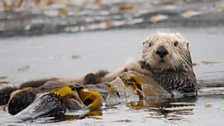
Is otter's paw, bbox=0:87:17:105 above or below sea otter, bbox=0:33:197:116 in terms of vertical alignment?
below

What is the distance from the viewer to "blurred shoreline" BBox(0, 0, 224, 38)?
15141mm

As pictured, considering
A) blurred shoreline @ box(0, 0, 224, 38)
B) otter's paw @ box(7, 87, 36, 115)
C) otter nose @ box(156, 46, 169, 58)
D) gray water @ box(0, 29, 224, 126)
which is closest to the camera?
gray water @ box(0, 29, 224, 126)

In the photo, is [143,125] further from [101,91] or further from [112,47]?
[112,47]

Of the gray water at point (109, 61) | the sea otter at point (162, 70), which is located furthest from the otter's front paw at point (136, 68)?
the gray water at point (109, 61)

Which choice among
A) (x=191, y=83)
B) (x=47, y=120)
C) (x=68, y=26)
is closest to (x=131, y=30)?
(x=68, y=26)

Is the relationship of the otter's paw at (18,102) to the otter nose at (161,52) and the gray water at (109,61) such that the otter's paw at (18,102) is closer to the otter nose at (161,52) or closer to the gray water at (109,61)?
the gray water at (109,61)

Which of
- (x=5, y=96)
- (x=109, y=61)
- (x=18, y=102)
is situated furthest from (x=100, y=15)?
(x=18, y=102)

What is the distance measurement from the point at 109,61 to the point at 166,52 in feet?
11.4

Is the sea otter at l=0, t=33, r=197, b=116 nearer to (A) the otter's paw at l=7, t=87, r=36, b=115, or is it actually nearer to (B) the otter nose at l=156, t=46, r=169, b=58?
(B) the otter nose at l=156, t=46, r=169, b=58

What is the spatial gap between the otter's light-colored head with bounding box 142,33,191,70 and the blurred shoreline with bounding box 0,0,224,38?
20.6ft

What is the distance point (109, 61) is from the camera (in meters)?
11.0

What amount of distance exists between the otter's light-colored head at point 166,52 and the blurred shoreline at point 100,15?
6.28 m

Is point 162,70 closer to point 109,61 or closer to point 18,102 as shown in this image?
point 18,102

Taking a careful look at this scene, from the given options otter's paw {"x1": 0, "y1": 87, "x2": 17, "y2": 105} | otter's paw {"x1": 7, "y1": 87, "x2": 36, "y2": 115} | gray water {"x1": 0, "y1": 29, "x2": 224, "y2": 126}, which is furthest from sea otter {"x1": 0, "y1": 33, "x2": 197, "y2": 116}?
otter's paw {"x1": 7, "y1": 87, "x2": 36, "y2": 115}
